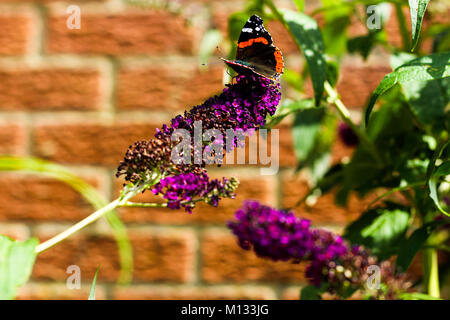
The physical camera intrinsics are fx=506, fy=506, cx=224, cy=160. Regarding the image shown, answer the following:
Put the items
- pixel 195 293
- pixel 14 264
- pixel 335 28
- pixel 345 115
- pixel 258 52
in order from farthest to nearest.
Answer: pixel 195 293
pixel 335 28
pixel 345 115
pixel 258 52
pixel 14 264

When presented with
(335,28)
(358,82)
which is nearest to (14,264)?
(335,28)

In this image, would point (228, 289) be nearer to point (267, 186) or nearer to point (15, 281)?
point (267, 186)

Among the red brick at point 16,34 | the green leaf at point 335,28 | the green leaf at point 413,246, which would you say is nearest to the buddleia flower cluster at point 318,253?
the green leaf at point 413,246

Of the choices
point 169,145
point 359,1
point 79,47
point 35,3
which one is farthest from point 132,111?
point 169,145

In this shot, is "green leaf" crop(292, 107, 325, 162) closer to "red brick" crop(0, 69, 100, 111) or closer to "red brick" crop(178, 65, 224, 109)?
"red brick" crop(178, 65, 224, 109)

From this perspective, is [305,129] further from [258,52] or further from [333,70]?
[258,52]

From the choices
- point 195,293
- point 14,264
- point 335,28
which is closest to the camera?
point 14,264

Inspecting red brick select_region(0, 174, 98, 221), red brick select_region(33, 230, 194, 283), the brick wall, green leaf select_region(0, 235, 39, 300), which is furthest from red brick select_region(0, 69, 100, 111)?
green leaf select_region(0, 235, 39, 300)
